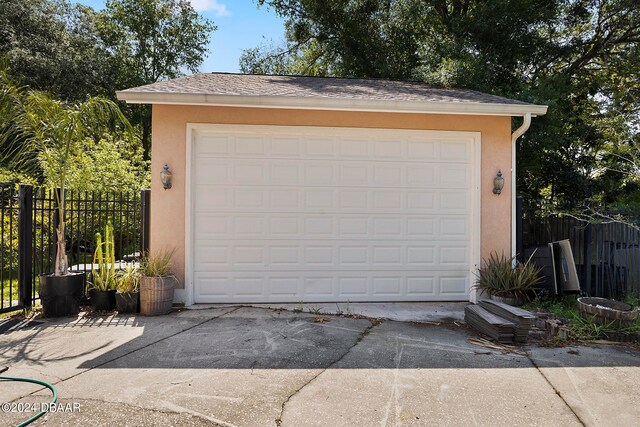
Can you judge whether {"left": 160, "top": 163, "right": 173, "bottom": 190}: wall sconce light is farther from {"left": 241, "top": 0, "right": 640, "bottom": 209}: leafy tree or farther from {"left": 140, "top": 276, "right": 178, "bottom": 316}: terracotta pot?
{"left": 241, "top": 0, "right": 640, "bottom": 209}: leafy tree

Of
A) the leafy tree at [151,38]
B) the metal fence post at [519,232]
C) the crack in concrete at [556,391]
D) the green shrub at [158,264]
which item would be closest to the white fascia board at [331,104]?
the metal fence post at [519,232]

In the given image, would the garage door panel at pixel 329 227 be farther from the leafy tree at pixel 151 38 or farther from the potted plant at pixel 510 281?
the leafy tree at pixel 151 38

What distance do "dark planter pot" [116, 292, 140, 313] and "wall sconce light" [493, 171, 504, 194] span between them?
18.0 ft

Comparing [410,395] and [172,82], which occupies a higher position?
[172,82]

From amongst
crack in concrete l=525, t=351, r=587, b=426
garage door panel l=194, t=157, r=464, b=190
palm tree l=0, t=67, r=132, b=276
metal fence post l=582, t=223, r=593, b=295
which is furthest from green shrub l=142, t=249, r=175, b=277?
metal fence post l=582, t=223, r=593, b=295

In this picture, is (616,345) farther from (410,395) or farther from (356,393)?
(356,393)

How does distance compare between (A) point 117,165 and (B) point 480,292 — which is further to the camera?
(A) point 117,165

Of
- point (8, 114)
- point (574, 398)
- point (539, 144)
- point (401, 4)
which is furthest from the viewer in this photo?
point (401, 4)

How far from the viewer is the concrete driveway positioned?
9.90 ft

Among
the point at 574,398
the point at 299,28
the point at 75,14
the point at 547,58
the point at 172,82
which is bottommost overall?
the point at 574,398

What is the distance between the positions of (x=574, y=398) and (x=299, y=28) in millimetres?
13921

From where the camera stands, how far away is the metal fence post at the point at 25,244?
566 cm

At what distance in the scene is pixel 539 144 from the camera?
10250 mm

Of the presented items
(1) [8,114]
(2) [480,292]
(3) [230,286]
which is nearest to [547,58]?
(2) [480,292]
